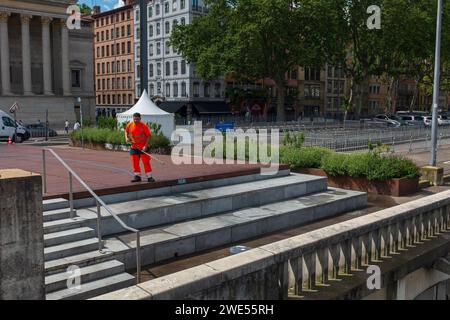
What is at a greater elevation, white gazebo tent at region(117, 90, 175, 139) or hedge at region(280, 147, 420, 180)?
white gazebo tent at region(117, 90, 175, 139)

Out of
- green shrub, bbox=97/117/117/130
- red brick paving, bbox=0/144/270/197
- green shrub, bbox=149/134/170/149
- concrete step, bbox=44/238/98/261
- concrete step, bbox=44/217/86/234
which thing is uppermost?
green shrub, bbox=97/117/117/130

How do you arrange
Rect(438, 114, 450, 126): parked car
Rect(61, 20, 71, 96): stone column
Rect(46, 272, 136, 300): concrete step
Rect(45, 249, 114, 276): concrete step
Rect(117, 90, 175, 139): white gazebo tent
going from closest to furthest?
Rect(46, 272, 136, 300): concrete step → Rect(45, 249, 114, 276): concrete step → Rect(117, 90, 175, 139): white gazebo tent → Rect(438, 114, 450, 126): parked car → Rect(61, 20, 71, 96): stone column

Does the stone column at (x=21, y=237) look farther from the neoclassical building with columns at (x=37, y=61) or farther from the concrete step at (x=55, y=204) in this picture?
the neoclassical building with columns at (x=37, y=61)

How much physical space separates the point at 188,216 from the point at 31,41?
6028cm

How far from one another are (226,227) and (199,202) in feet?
3.48

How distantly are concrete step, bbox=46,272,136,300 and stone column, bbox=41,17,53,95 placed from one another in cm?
5936

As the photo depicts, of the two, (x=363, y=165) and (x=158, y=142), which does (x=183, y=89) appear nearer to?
(x=158, y=142)

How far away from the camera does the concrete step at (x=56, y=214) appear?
28.4 feet

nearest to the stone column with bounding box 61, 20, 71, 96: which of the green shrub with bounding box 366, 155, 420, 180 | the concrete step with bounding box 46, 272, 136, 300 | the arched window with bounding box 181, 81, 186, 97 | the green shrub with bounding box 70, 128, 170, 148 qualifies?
the arched window with bounding box 181, 81, 186, 97

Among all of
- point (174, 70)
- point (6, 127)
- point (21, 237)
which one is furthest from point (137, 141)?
point (174, 70)

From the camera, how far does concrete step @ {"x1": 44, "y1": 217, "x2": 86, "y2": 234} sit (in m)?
8.28

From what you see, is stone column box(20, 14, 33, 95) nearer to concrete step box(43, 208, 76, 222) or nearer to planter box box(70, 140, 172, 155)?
planter box box(70, 140, 172, 155)

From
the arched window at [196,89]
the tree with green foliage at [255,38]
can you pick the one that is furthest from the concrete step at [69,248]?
the arched window at [196,89]

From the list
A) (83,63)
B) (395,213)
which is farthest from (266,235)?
(83,63)
